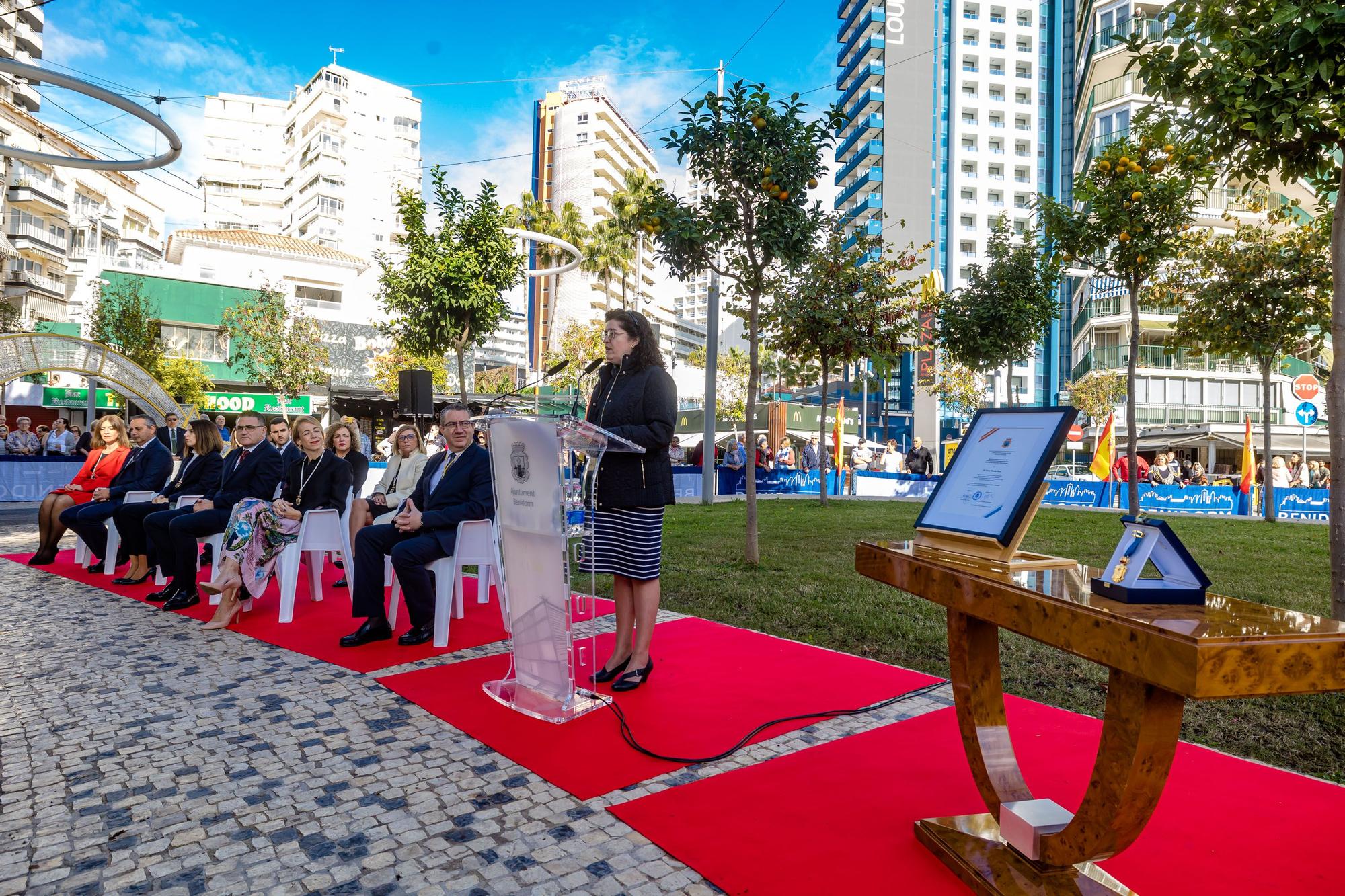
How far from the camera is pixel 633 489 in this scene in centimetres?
430

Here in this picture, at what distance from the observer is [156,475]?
7.94 meters

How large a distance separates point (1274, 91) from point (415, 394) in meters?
12.1

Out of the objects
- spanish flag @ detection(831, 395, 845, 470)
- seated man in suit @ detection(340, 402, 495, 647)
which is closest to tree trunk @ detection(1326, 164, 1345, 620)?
seated man in suit @ detection(340, 402, 495, 647)

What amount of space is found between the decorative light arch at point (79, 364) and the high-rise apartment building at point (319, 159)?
60030 mm

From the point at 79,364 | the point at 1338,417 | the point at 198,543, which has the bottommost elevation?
the point at 198,543

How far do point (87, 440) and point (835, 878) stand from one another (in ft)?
64.5

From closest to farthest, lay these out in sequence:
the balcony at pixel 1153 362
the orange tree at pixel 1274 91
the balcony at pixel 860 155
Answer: the orange tree at pixel 1274 91 < the balcony at pixel 1153 362 < the balcony at pixel 860 155

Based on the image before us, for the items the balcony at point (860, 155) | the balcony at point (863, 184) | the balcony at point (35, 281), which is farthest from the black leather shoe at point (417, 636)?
the balcony at point (860, 155)

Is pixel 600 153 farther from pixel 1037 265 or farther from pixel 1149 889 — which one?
pixel 1149 889

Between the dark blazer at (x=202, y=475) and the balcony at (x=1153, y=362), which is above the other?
the balcony at (x=1153, y=362)

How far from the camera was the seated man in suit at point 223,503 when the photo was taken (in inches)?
258

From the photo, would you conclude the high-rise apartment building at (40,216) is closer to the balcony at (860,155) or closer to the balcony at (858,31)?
the balcony at (860,155)

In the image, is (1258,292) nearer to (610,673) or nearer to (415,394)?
(610,673)

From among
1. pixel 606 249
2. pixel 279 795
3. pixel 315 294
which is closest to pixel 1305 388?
pixel 279 795
